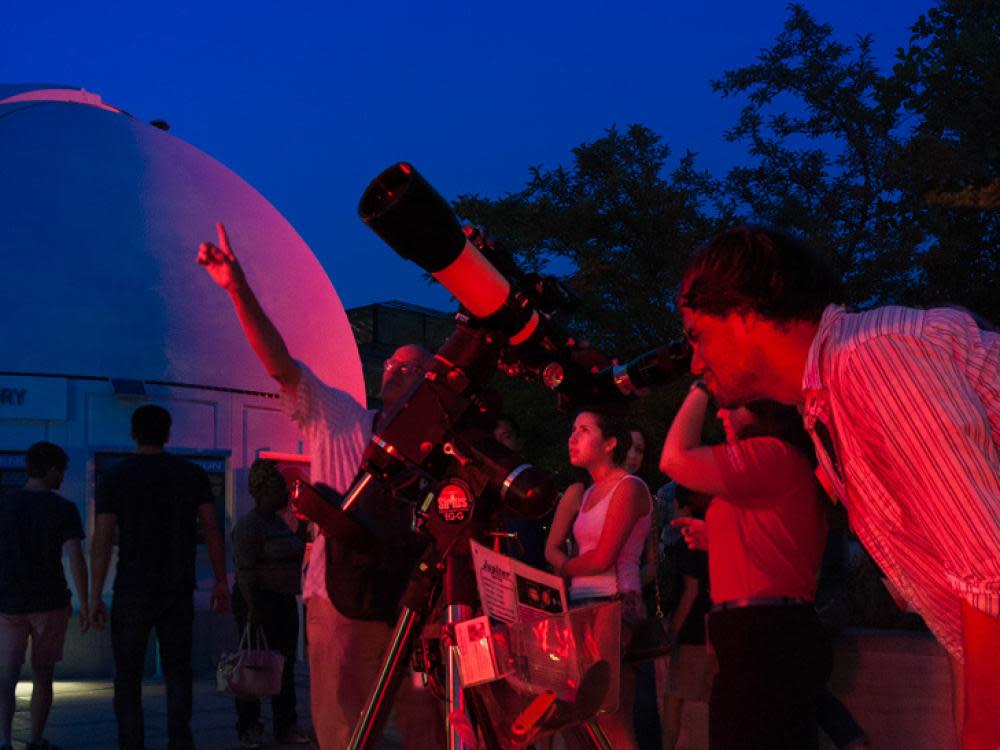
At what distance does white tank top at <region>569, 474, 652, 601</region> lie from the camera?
434 cm

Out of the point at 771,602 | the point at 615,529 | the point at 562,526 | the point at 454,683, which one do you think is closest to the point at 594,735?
the point at 454,683

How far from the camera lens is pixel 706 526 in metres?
3.66

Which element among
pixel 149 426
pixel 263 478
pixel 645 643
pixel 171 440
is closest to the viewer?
pixel 645 643

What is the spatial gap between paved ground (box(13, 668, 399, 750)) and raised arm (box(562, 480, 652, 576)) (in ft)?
8.52

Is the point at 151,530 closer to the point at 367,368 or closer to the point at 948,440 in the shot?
the point at 948,440

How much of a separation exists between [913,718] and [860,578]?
2.51 meters

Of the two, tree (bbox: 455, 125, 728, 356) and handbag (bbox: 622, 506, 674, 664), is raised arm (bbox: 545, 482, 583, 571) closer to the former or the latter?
handbag (bbox: 622, 506, 674, 664)

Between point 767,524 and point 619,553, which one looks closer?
point 767,524

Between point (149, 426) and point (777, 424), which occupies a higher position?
point (149, 426)

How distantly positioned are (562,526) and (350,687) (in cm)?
191

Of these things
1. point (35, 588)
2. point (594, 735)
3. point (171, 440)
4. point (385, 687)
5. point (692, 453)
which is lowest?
point (594, 735)

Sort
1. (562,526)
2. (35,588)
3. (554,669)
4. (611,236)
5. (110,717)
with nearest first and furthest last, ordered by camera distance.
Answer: (554,669), (562,526), (35,588), (110,717), (611,236)

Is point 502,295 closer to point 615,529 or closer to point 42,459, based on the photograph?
point 615,529

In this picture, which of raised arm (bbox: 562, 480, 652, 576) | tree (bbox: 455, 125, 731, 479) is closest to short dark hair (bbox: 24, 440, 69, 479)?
raised arm (bbox: 562, 480, 652, 576)
